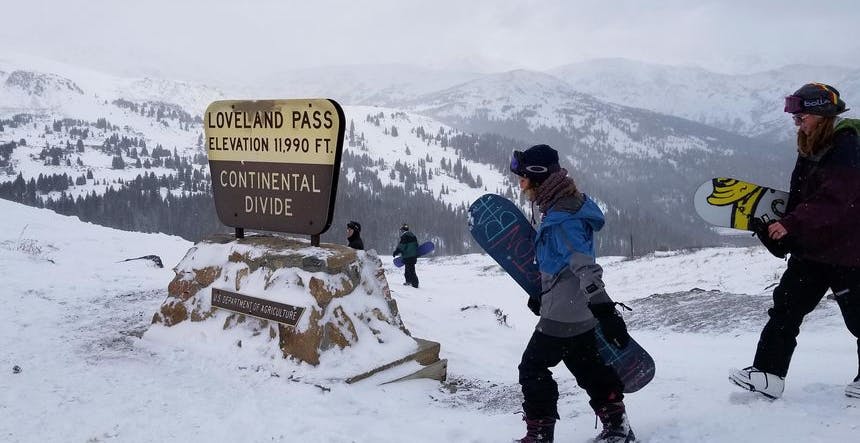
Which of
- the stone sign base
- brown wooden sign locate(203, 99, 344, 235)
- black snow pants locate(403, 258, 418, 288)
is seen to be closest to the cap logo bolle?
the stone sign base

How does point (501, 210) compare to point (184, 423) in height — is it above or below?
above

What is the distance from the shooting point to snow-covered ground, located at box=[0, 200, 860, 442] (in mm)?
3732

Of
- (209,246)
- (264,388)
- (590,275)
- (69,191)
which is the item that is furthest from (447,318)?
(69,191)

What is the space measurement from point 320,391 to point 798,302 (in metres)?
3.65

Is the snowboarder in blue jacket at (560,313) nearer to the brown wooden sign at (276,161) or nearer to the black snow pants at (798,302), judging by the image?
the black snow pants at (798,302)

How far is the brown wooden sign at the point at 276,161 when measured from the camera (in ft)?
20.0

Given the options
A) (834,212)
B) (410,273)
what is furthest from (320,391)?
(410,273)

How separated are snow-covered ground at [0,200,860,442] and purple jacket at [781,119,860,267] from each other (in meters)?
1.01

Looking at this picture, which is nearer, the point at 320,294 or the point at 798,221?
the point at 798,221

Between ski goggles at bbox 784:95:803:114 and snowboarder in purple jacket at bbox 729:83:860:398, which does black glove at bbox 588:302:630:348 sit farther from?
ski goggles at bbox 784:95:803:114

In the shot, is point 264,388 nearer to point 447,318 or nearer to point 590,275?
point 590,275

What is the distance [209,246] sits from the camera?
6.62 m

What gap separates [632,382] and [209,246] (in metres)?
4.92

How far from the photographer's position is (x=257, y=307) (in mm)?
5730
